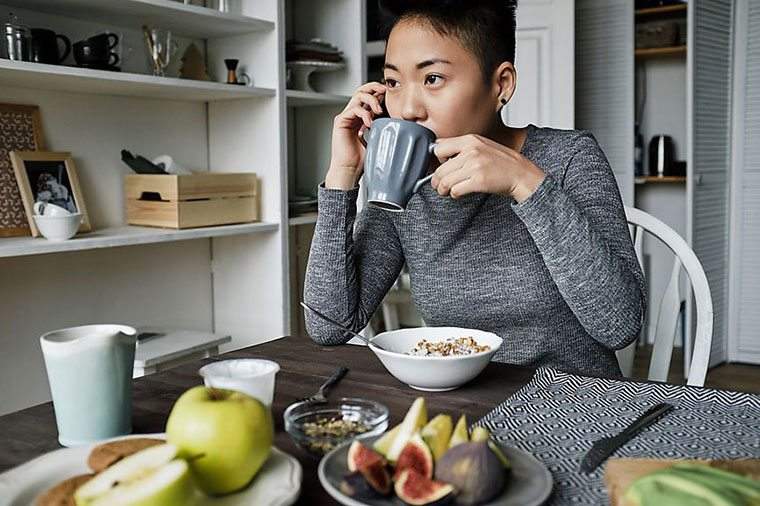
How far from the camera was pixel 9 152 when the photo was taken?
2053 mm

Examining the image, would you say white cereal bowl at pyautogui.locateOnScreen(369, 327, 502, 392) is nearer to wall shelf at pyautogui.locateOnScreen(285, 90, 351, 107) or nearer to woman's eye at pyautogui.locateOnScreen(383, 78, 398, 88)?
woman's eye at pyautogui.locateOnScreen(383, 78, 398, 88)

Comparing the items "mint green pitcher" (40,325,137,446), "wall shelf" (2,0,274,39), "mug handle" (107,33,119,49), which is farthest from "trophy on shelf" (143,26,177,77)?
"mint green pitcher" (40,325,137,446)

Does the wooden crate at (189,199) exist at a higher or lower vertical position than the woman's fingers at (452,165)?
lower

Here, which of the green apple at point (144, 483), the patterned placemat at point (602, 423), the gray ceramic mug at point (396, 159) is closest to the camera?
the green apple at point (144, 483)

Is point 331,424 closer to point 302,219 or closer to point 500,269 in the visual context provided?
point 500,269

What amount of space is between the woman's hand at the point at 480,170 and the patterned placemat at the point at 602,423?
277 mm

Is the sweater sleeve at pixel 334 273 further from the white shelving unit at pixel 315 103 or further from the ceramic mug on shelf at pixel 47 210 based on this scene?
the white shelving unit at pixel 315 103

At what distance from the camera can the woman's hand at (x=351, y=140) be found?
1.39 m

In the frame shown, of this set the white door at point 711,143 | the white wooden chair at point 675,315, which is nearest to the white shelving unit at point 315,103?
the white wooden chair at point 675,315

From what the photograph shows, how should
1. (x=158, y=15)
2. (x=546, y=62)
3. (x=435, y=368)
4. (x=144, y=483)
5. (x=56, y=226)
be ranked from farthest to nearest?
(x=546, y=62), (x=158, y=15), (x=56, y=226), (x=435, y=368), (x=144, y=483)

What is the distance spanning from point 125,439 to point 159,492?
0.20 metres

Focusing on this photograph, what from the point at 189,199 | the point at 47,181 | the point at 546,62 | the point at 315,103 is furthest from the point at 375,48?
the point at 47,181

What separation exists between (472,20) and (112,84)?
3.83 ft

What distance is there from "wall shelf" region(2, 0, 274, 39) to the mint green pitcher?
1457mm
